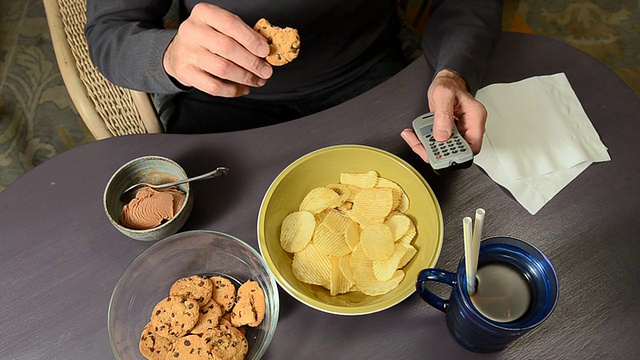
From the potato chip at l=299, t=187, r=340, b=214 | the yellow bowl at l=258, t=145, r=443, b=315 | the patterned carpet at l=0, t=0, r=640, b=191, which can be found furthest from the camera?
the patterned carpet at l=0, t=0, r=640, b=191

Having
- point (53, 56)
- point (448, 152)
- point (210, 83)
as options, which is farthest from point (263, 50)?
point (53, 56)

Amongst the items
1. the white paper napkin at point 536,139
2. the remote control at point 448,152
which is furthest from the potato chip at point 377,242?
the white paper napkin at point 536,139

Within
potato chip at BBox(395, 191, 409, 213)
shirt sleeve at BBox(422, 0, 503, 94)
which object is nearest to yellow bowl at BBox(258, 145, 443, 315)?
potato chip at BBox(395, 191, 409, 213)

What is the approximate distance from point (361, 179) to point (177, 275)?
326mm

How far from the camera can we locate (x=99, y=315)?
30.0 inches

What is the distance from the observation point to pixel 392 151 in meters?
0.89

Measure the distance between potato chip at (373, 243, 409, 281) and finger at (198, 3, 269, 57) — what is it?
0.36m

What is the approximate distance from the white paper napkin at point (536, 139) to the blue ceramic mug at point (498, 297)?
21 cm

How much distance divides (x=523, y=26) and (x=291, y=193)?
5.40 ft

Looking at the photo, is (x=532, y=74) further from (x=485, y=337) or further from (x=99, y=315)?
(x=99, y=315)

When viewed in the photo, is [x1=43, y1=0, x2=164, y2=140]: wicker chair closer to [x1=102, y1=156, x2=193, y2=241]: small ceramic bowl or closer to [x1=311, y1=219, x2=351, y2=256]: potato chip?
[x1=102, y1=156, x2=193, y2=241]: small ceramic bowl

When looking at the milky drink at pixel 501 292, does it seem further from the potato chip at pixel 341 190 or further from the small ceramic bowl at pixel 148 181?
the small ceramic bowl at pixel 148 181

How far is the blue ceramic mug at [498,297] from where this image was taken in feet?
1.98

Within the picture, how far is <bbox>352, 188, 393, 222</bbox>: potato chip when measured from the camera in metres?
0.78
